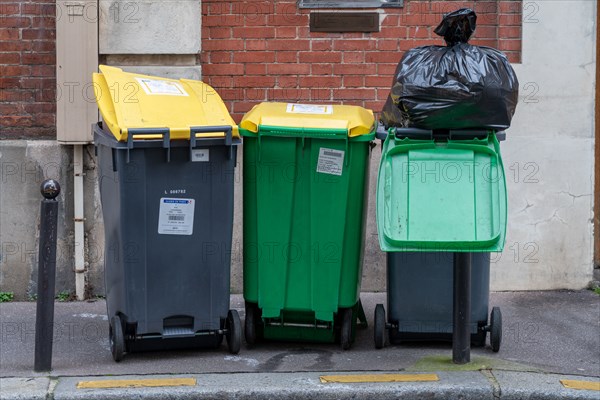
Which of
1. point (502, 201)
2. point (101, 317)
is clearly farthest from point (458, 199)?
point (101, 317)

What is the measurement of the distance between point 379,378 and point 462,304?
60 cm

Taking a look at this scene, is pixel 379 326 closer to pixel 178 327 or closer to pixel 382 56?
pixel 178 327

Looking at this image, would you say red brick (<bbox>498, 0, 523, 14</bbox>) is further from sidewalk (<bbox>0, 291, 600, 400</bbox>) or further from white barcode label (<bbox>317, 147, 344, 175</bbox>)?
white barcode label (<bbox>317, 147, 344, 175</bbox>)

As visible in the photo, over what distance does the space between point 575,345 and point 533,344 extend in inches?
10.5

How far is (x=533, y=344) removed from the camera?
6.08 m

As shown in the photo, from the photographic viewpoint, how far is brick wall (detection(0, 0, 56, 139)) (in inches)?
281

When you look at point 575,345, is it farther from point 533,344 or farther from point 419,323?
point 419,323

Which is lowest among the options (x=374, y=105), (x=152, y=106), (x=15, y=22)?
(x=152, y=106)

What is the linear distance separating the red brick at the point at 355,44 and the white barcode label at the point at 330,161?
75.0 inches

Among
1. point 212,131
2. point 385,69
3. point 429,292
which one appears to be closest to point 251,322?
point 429,292

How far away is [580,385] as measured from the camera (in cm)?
527

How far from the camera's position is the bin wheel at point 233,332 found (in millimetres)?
5703

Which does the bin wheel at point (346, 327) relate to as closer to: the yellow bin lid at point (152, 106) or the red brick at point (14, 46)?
the yellow bin lid at point (152, 106)

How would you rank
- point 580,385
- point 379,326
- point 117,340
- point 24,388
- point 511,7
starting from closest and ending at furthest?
point 24,388 → point 580,385 → point 117,340 → point 379,326 → point 511,7
